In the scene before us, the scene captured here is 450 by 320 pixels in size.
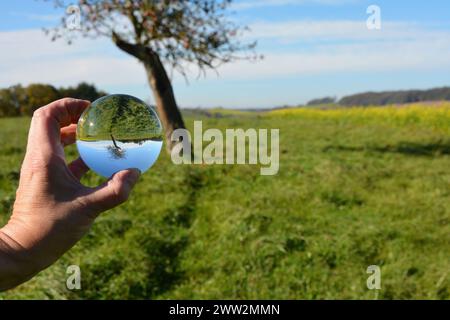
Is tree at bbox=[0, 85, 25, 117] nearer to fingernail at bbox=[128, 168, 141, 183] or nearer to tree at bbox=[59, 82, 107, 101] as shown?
tree at bbox=[59, 82, 107, 101]

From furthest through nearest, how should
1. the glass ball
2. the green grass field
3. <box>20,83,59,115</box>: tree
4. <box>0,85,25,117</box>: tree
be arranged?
<box>0,85,25,117</box>: tree < <box>20,83,59,115</box>: tree < the green grass field < the glass ball

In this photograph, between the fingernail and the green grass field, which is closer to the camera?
the fingernail

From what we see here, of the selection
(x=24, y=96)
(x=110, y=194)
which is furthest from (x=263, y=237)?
(x=24, y=96)

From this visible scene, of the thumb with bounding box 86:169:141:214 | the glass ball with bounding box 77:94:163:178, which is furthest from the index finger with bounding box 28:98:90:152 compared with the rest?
the thumb with bounding box 86:169:141:214

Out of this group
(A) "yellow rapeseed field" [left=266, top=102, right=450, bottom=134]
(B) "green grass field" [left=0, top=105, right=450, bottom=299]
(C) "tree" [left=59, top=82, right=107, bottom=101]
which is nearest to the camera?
(B) "green grass field" [left=0, top=105, right=450, bottom=299]

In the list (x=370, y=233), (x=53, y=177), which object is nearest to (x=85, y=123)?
(x=53, y=177)

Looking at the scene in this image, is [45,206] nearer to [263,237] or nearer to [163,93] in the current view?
[263,237]

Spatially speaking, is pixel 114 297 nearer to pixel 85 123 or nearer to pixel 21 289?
pixel 21 289

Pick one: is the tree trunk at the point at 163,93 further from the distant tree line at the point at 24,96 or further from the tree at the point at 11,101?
the tree at the point at 11,101
